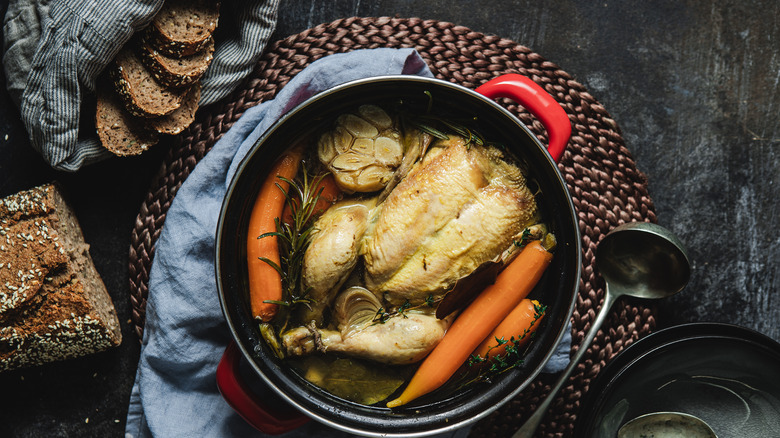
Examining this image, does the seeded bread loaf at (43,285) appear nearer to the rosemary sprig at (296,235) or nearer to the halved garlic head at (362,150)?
the rosemary sprig at (296,235)

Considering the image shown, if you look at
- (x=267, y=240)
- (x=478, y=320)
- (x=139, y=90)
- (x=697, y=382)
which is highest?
(x=139, y=90)

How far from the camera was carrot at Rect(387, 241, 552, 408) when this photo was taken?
148 cm

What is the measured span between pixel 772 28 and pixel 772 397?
116cm

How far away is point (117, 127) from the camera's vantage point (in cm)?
169

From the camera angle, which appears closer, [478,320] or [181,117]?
[478,320]

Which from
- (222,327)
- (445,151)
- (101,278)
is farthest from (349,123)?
(101,278)

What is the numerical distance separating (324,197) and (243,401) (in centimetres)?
56

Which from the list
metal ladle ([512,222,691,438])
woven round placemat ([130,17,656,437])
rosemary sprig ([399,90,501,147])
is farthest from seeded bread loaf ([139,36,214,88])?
metal ladle ([512,222,691,438])

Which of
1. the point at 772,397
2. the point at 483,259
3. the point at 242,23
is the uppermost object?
the point at 242,23

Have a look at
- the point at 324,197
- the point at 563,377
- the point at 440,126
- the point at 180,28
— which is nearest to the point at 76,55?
the point at 180,28

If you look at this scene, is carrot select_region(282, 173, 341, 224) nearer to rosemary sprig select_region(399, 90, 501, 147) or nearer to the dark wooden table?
rosemary sprig select_region(399, 90, 501, 147)

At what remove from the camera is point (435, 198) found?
1.45m

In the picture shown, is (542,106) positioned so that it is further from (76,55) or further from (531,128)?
(76,55)

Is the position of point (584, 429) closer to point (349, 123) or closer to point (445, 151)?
point (445, 151)
